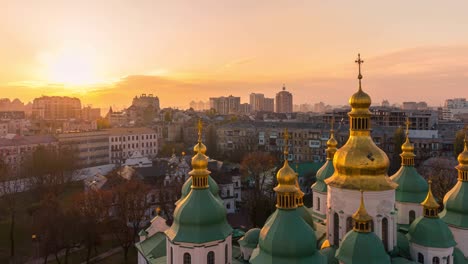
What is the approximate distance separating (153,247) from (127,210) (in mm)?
9415

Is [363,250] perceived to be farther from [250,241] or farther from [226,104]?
[226,104]

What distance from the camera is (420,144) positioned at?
2249 inches

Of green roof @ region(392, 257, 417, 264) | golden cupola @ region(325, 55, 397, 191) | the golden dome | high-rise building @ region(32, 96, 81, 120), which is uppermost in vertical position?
high-rise building @ region(32, 96, 81, 120)

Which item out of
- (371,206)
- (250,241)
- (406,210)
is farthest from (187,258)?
(406,210)

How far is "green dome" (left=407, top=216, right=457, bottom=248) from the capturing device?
588 inches

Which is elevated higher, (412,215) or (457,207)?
(457,207)

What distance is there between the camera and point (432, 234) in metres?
15.0

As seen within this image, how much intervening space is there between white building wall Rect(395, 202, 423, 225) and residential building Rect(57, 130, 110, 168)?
4836 centimetres

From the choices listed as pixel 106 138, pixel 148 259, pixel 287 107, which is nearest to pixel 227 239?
pixel 148 259

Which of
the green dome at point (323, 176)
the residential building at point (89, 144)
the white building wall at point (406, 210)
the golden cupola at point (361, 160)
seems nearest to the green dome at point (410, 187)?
the white building wall at point (406, 210)

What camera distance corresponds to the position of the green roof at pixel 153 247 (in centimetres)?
2019

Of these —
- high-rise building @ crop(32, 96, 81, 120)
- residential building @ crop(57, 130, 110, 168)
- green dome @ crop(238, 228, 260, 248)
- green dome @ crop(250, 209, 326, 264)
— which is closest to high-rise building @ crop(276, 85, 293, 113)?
high-rise building @ crop(32, 96, 81, 120)

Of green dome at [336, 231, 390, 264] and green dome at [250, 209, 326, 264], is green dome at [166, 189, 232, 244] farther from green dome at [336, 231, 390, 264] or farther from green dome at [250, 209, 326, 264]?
green dome at [336, 231, 390, 264]

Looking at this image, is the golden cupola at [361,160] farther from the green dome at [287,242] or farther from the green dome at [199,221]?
the green dome at [199,221]
